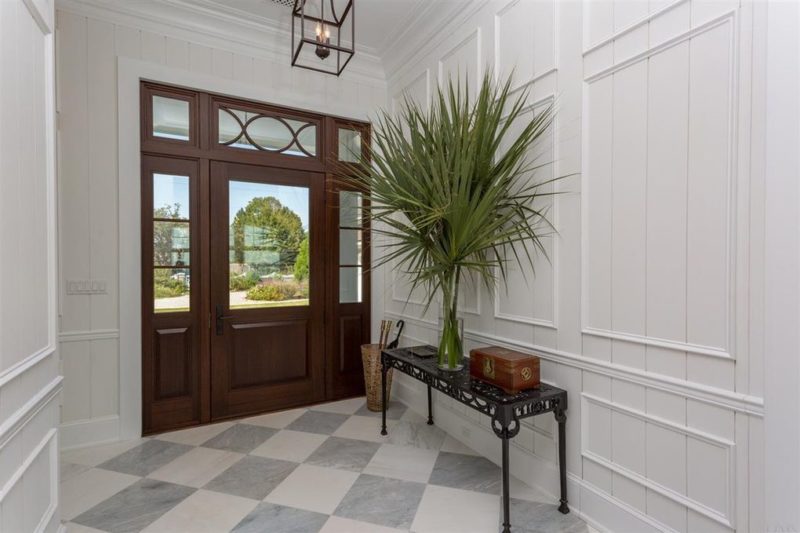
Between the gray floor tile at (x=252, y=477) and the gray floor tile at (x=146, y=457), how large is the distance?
0.46 meters

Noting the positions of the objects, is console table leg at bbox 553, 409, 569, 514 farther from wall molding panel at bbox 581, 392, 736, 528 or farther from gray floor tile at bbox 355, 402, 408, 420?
gray floor tile at bbox 355, 402, 408, 420

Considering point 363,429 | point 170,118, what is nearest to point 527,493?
point 363,429

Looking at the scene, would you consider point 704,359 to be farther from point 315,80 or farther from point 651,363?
point 315,80

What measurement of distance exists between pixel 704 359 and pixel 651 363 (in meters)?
0.21

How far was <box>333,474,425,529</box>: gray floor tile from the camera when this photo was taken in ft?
6.39

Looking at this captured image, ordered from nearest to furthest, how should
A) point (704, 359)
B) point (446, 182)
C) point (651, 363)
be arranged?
1. point (704, 359)
2. point (651, 363)
3. point (446, 182)

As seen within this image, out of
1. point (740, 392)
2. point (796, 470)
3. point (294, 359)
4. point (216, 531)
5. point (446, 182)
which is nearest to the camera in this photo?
point (796, 470)

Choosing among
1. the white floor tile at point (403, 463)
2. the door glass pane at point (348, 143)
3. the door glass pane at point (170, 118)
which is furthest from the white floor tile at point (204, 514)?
the door glass pane at point (348, 143)

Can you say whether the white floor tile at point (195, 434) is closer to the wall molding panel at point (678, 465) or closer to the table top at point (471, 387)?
the table top at point (471, 387)

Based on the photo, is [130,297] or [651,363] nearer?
[651,363]

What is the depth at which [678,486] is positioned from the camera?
157cm

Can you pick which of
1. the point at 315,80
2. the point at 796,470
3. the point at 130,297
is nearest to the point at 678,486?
the point at 796,470

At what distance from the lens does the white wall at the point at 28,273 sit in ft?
4.17

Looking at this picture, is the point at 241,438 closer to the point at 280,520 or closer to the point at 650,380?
the point at 280,520
